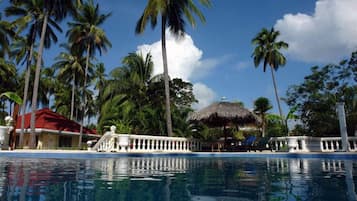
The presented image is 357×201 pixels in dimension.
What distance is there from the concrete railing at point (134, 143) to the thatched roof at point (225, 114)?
7.33 feet

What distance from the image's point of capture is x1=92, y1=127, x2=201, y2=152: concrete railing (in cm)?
1238

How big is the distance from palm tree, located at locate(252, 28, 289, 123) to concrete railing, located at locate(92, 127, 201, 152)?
1659 centimetres

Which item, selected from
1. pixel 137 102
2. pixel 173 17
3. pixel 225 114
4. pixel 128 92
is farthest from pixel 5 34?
pixel 225 114

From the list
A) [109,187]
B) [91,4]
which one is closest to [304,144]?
[109,187]

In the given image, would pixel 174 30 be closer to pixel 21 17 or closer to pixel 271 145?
pixel 271 145

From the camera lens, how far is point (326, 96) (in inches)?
746

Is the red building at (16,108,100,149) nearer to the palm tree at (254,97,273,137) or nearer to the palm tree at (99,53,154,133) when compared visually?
the palm tree at (99,53,154,133)

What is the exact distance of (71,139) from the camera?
2650 cm

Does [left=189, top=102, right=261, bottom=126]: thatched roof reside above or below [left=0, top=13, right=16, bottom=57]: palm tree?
below

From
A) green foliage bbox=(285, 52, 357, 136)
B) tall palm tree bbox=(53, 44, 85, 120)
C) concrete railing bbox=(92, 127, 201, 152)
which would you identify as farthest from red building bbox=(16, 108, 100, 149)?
green foliage bbox=(285, 52, 357, 136)

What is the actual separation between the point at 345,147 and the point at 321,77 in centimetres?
883

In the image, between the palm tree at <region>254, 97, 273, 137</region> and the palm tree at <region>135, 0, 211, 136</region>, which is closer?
the palm tree at <region>135, 0, 211, 136</region>

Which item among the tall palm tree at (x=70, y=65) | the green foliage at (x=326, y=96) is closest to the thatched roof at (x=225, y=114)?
the green foliage at (x=326, y=96)

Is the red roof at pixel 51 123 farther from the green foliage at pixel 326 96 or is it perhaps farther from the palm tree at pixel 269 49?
the green foliage at pixel 326 96
